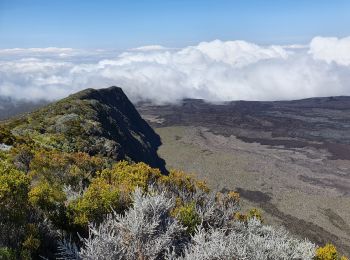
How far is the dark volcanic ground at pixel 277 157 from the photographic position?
5317 centimetres

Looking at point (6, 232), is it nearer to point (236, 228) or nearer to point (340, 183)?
point (236, 228)

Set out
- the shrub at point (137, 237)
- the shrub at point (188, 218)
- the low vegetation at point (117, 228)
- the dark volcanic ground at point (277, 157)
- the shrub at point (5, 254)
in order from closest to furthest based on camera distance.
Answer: the shrub at point (5, 254) → the shrub at point (137, 237) → the low vegetation at point (117, 228) → the shrub at point (188, 218) → the dark volcanic ground at point (277, 157)

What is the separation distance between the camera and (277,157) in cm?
9088

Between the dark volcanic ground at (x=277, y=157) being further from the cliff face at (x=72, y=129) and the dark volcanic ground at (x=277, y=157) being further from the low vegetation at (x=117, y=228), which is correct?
the low vegetation at (x=117, y=228)

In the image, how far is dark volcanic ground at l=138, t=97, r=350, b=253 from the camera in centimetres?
5317

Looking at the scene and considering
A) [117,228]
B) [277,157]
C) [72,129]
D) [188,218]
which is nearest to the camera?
[117,228]

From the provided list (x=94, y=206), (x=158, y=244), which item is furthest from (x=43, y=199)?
(x=158, y=244)

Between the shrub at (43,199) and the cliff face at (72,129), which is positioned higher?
the shrub at (43,199)

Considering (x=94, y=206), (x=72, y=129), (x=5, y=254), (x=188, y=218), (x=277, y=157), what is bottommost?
(x=277, y=157)

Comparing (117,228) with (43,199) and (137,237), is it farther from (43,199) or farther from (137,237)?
(43,199)

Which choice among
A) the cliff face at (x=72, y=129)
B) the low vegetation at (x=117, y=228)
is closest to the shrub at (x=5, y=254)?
the low vegetation at (x=117, y=228)

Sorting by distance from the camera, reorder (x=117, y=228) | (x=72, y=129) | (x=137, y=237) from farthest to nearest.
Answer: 1. (x=72, y=129)
2. (x=117, y=228)
3. (x=137, y=237)

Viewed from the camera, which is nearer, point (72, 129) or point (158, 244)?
point (158, 244)

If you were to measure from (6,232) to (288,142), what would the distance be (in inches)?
4020
